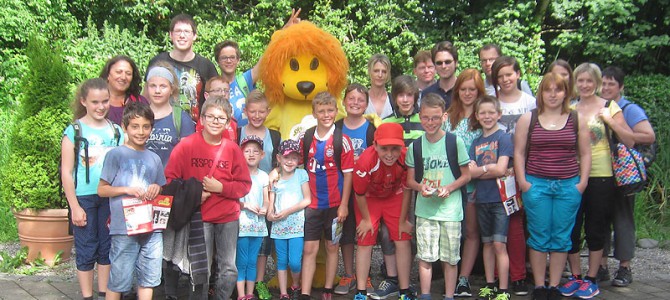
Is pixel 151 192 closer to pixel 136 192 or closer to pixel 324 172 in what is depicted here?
pixel 136 192

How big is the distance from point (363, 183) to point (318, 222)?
503mm

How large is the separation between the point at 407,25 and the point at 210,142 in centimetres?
865

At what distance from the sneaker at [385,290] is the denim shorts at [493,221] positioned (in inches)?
32.8

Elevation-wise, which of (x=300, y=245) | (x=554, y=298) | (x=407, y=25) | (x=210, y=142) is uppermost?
(x=407, y=25)

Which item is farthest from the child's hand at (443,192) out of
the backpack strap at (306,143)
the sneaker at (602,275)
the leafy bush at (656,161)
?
the leafy bush at (656,161)

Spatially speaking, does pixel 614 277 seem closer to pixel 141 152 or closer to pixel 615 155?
pixel 615 155

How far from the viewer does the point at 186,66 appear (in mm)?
5629

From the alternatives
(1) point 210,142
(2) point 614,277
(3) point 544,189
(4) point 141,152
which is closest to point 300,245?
(1) point 210,142

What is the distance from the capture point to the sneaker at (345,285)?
535 centimetres

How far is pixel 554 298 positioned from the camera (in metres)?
5.05

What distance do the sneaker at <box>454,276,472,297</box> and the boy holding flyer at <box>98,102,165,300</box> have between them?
7.95 ft

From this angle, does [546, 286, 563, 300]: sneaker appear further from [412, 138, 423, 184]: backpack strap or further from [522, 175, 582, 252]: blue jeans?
[412, 138, 423, 184]: backpack strap

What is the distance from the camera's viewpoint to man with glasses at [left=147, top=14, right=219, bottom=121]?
18.2 feet

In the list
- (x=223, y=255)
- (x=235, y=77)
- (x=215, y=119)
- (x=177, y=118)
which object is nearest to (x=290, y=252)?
(x=223, y=255)
